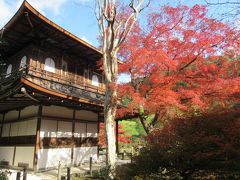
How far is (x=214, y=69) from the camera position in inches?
459

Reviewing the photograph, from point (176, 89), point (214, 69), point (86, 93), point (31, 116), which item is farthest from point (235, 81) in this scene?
point (31, 116)

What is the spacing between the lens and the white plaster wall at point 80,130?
13623 millimetres

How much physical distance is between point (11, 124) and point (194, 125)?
1162 centimetres

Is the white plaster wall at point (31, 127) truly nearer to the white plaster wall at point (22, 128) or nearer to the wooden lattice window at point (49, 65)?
the white plaster wall at point (22, 128)

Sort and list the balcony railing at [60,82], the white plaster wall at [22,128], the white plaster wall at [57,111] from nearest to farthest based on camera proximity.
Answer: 1. the balcony railing at [60,82]
2. the white plaster wall at [22,128]
3. the white plaster wall at [57,111]

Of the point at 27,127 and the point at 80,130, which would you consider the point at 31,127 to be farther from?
the point at 80,130

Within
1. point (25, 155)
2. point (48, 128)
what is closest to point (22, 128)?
point (25, 155)

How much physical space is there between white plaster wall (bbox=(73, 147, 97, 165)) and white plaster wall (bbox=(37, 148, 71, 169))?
54cm

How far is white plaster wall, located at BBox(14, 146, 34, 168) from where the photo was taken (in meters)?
11.3

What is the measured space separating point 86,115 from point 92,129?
1095 mm

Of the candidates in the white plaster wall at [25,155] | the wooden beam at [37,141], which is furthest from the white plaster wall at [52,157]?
the white plaster wall at [25,155]

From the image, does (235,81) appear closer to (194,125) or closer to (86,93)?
(194,125)

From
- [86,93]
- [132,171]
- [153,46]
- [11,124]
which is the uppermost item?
[153,46]

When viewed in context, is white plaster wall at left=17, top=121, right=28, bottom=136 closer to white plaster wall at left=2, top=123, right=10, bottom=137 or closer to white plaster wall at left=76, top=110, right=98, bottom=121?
white plaster wall at left=2, top=123, right=10, bottom=137
